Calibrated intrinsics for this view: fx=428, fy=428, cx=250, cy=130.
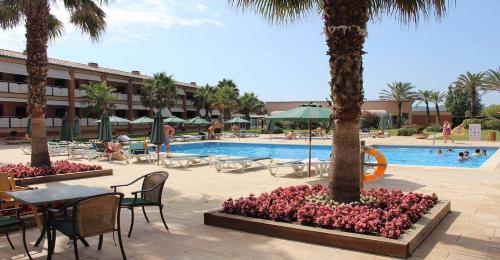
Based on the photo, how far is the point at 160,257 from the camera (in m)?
5.11

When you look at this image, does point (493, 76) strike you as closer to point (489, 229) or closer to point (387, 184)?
point (387, 184)

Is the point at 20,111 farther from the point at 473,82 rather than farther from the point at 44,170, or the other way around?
the point at 473,82

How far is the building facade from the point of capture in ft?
108

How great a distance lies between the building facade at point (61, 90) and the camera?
32.8m

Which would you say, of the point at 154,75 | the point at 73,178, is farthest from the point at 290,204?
the point at 154,75

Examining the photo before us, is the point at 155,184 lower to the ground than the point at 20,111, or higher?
lower

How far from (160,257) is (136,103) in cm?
4292

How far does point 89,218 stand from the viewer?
15.5ft

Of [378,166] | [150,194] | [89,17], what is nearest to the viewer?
[150,194]

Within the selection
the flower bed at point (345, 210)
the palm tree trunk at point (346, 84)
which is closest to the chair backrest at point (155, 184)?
the flower bed at point (345, 210)

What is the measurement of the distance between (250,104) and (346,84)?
55.5 meters

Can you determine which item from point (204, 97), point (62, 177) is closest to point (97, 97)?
point (204, 97)

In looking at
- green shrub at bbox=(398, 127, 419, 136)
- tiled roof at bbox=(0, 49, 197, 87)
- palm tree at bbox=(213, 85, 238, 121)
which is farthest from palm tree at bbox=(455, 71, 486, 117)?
tiled roof at bbox=(0, 49, 197, 87)

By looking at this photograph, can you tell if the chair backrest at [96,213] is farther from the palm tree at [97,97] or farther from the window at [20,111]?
the window at [20,111]
